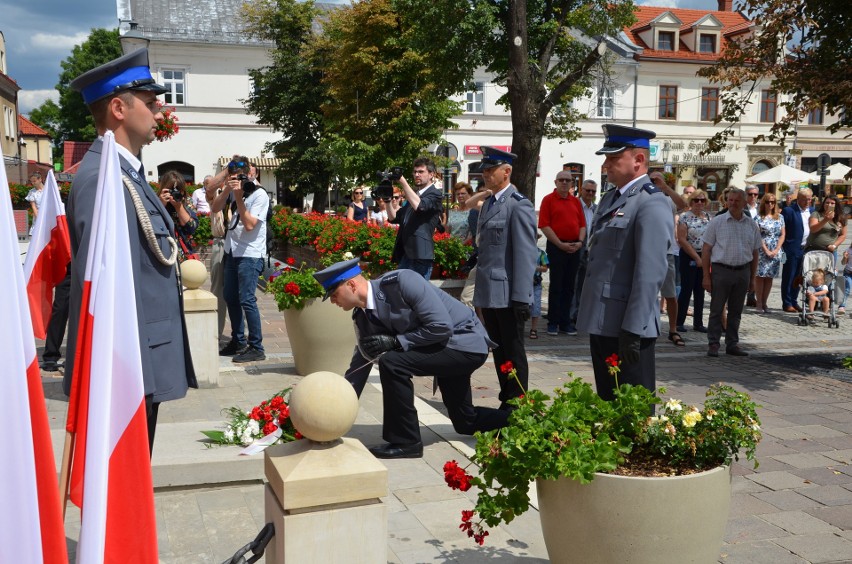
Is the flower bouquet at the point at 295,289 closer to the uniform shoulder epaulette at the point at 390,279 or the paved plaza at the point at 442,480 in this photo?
the paved plaza at the point at 442,480

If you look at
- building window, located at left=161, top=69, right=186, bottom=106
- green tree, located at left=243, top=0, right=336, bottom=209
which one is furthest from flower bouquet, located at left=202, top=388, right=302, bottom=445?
building window, located at left=161, top=69, right=186, bottom=106

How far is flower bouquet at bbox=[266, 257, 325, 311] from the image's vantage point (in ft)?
24.3

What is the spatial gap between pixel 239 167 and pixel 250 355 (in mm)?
2017

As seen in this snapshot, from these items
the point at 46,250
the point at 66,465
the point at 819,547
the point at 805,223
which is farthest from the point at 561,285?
the point at 66,465

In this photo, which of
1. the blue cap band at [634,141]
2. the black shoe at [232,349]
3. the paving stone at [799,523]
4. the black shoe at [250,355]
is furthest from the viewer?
the black shoe at [232,349]

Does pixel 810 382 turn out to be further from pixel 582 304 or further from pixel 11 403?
pixel 11 403

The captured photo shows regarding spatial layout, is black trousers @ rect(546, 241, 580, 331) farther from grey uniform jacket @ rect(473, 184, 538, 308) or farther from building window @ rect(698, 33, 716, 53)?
building window @ rect(698, 33, 716, 53)

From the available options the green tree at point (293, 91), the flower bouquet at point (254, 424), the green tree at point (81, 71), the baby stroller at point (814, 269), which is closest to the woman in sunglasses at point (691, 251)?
the baby stroller at point (814, 269)

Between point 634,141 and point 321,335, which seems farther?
point 321,335

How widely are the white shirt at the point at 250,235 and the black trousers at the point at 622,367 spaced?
14.3 ft

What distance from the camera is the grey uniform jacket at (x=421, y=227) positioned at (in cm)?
844

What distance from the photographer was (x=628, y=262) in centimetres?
471

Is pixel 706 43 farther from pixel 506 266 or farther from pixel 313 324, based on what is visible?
pixel 506 266

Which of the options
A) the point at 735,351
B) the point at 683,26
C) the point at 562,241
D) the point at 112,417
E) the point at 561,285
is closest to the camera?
the point at 112,417
